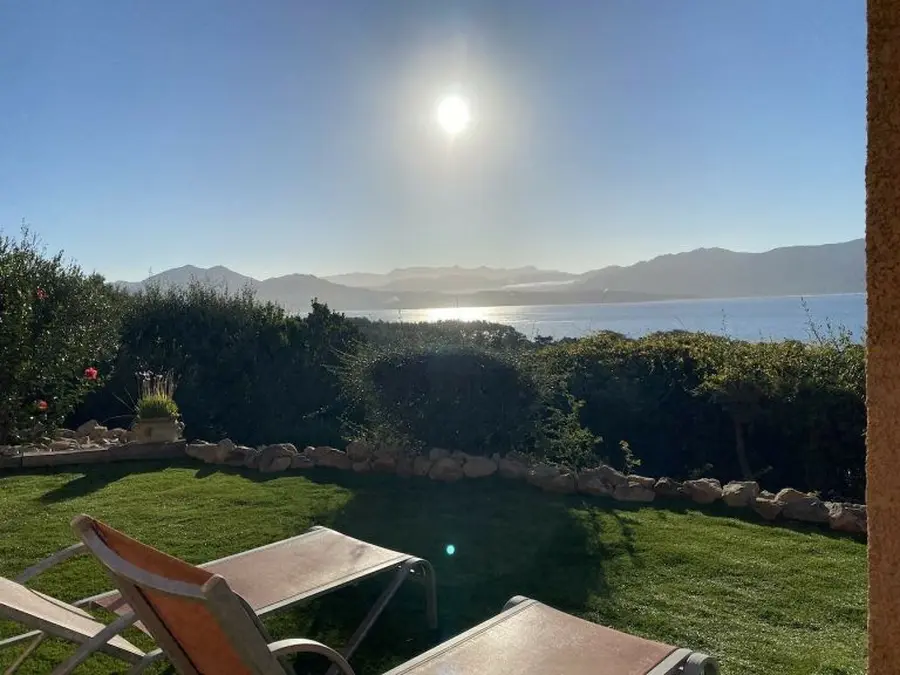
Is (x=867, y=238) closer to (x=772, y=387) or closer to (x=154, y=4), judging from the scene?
(x=772, y=387)

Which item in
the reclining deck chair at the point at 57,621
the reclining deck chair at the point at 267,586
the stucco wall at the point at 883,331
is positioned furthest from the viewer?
the reclining deck chair at the point at 267,586

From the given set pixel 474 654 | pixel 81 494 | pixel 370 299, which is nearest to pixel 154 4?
pixel 81 494

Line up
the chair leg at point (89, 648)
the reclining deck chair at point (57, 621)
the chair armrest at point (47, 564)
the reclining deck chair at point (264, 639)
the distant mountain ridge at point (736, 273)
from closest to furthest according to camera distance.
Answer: the reclining deck chair at point (264, 639), the chair leg at point (89, 648), the reclining deck chair at point (57, 621), the chair armrest at point (47, 564), the distant mountain ridge at point (736, 273)

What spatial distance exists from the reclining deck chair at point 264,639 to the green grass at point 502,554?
3.21 feet

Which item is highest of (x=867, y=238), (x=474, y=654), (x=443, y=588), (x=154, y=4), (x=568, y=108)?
(x=154, y=4)

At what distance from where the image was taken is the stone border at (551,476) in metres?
5.33

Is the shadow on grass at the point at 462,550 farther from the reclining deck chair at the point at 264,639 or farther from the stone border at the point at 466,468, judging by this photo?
the reclining deck chair at the point at 264,639

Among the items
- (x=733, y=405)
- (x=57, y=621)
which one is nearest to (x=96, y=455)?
(x=57, y=621)

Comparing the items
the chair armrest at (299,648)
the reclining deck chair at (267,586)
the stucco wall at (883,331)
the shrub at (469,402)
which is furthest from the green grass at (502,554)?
the stucco wall at (883,331)

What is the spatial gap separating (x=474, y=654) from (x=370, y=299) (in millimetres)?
87232

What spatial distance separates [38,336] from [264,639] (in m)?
6.26

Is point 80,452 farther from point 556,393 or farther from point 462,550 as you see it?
point 556,393

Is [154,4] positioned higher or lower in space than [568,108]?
higher

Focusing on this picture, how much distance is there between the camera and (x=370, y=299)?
291 feet
